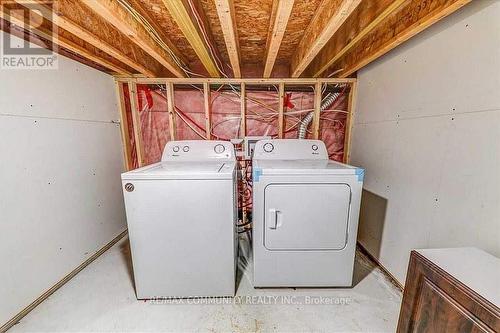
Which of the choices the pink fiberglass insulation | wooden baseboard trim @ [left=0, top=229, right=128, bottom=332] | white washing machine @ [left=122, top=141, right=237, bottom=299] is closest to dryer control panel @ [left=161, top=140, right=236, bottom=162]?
the pink fiberglass insulation

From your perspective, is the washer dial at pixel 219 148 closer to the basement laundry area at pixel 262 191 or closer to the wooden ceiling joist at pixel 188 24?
the basement laundry area at pixel 262 191

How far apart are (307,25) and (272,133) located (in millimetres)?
1316

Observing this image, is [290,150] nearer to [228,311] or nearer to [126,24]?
[228,311]

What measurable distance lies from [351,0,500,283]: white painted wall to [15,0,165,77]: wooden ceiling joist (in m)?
2.46

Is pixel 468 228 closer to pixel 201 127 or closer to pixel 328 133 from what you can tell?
pixel 328 133

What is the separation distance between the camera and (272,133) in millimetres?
2959

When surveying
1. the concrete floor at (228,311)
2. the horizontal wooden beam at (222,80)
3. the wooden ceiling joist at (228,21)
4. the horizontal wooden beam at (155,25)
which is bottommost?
the concrete floor at (228,311)

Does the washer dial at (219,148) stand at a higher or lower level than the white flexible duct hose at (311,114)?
lower

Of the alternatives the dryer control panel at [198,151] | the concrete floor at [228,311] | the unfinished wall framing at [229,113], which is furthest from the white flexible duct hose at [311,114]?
the concrete floor at [228,311]

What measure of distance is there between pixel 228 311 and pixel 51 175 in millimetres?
1859

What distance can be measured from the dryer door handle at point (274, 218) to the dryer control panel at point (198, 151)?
33.9 inches

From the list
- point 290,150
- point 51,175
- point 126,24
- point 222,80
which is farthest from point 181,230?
point 222,80

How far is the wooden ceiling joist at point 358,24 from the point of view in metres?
1.33

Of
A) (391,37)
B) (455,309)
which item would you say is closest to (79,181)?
(455,309)
